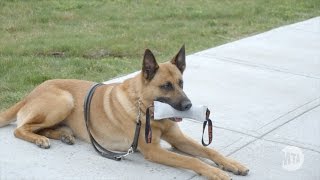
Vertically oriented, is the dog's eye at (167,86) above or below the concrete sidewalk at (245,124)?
above

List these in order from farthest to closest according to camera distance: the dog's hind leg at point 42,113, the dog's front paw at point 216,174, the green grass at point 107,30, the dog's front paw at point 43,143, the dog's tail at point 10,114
A: 1. the green grass at point 107,30
2. the dog's tail at point 10,114
3. the dog's hind leg at point 42,113
4. the dog's front paw at point 43,143
5. the dog's front paw at point 216,174

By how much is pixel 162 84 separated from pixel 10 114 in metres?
1.54

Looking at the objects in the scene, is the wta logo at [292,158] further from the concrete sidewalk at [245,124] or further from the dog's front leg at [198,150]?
the dog's front leg at [198,150]

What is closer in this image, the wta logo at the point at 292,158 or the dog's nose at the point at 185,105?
the dog's nose at the point at 185,105

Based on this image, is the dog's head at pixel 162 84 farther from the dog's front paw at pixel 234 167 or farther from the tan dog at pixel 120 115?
the dog's front paw at pixel 234 167

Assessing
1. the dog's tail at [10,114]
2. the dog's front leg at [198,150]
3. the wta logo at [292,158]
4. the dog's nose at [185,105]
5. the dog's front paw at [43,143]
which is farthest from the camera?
the dog's tail at [10,114]

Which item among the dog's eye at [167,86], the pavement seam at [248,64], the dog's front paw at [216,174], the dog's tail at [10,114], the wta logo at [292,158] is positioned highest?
the dog's eye at [167,86]

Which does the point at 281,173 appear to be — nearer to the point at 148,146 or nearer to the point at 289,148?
Answer: the point at 289,148

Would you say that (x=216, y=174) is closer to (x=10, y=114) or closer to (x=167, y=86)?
(x=167, y=86)

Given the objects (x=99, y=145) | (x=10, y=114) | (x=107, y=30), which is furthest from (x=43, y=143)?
(x=107, y=30)

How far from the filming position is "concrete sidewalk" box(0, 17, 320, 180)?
4.72 metres

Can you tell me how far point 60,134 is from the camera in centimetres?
523

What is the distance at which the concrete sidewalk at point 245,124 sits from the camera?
4.72m

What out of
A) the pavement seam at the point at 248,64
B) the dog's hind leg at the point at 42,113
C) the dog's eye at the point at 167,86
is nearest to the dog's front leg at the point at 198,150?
the dog's eye at the point at 167,86
